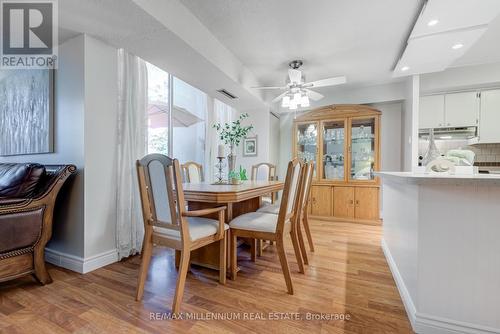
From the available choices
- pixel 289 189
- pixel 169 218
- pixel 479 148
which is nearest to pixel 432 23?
pixel 289 189

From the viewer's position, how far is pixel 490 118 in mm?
3328

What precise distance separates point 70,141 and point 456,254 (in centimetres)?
300

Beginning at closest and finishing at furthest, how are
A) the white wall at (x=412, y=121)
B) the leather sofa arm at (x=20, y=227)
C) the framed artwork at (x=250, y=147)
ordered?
the leather sofa arm at (x=20, y=227) → the white wall at (x=412, y=121) → the framed artwork at (x=250, y=147)

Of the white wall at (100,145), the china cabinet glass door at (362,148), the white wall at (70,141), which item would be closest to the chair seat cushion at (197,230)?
the white wall at (100,145)

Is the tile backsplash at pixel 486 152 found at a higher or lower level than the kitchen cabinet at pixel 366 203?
higher

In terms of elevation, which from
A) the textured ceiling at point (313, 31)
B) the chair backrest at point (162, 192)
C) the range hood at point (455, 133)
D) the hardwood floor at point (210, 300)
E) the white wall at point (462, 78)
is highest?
the textured ceiling at point (313, 31)

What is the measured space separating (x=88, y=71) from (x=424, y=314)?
3067 mm

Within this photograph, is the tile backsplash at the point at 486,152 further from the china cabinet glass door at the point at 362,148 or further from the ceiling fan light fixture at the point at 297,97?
the ceiling fan light fixture at the point at 297,97

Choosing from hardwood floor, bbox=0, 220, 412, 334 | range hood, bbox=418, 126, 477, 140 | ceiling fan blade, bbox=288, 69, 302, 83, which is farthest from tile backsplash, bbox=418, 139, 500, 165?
hardwood floor, bbox=0, 220, 412, 334

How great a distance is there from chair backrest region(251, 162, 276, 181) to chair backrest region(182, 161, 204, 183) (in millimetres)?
829

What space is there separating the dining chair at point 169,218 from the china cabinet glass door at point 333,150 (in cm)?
311

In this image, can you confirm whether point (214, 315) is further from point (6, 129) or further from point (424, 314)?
point (6, 129)

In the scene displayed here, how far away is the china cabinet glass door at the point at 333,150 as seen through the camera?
4.28 m

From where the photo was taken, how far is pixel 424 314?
1321 millimetres
